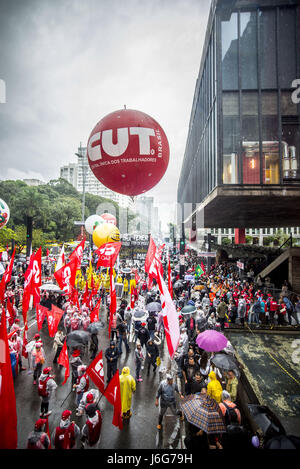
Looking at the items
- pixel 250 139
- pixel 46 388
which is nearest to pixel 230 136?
pixel 250 139

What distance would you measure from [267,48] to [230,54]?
1869 millimetres

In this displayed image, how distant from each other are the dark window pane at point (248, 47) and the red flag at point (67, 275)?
475 inches

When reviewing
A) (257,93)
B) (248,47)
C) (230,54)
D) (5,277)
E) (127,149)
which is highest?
(248,47)

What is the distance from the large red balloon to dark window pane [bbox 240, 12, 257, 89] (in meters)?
10.6

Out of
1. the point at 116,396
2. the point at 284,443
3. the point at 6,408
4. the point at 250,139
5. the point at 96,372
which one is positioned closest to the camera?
the point at 284,443

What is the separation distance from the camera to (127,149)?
4.55 metres

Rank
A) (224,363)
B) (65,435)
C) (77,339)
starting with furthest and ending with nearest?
1. (77,339)
2. (224,363)
3. (65,435)

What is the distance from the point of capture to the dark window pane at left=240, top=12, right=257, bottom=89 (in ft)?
41.1

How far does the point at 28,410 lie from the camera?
20.2 ft

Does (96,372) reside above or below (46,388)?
above

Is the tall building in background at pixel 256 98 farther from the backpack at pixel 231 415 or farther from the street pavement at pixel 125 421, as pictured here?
the backpack at pixel 231 415

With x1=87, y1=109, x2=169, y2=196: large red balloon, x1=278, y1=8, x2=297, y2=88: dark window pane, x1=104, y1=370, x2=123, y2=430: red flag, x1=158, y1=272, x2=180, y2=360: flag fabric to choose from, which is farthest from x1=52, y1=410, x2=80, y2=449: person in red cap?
x1=278, y1=8, x2=297, y2=88: dark window pane

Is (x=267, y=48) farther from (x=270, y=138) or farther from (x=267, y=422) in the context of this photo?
(x=267, y=422)

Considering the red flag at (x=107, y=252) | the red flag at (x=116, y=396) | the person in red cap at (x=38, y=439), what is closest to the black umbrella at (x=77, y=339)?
→ the red flag at (x=116, y=396)
